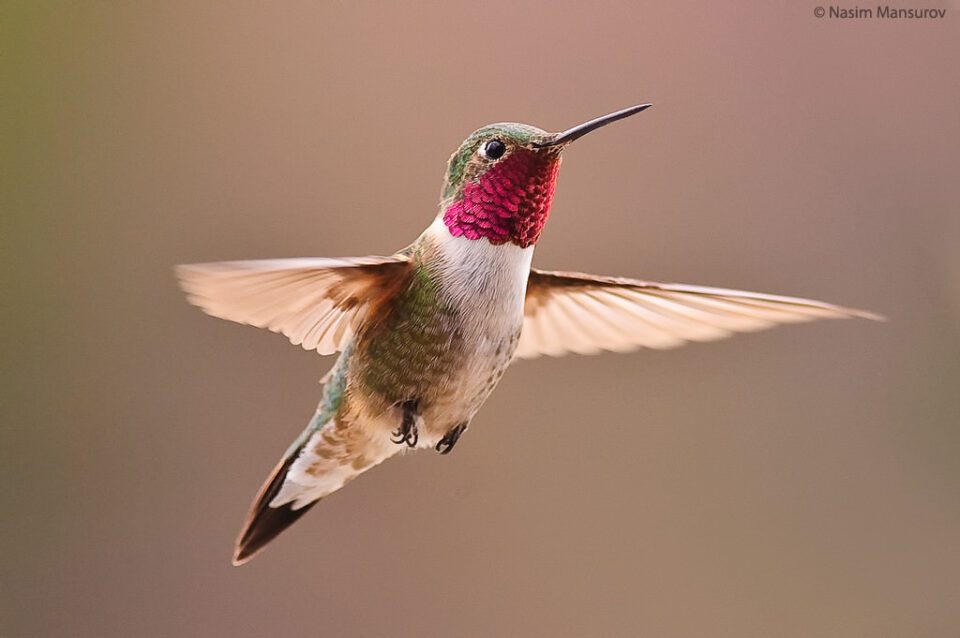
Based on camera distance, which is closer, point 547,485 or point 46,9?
point 46,9

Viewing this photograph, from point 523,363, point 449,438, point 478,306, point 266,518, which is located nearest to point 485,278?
point 478,306

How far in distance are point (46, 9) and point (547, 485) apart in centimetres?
94

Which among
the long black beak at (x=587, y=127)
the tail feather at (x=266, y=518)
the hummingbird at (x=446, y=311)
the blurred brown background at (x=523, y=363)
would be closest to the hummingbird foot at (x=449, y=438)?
the hummingbird at (x=446, y=311)

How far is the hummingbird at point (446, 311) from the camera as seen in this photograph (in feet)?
1.53

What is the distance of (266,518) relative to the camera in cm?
67

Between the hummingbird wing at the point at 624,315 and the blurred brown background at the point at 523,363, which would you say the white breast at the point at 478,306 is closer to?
the hummingbird wing at the point at 624,315

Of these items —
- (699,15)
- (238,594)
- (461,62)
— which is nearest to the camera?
(461,62)

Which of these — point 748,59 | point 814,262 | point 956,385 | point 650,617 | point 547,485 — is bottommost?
point 650,617

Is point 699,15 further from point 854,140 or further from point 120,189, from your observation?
point 120,189

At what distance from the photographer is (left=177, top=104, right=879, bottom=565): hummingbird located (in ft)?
1.53

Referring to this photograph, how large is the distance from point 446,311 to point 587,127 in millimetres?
173

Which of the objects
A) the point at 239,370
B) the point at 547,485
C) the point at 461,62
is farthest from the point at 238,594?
the point at 461,62

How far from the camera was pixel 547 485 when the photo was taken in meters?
1.35

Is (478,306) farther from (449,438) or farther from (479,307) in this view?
(449,438)
